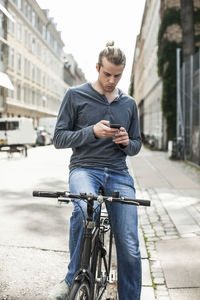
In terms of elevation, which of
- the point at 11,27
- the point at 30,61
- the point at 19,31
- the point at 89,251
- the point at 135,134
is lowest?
the point at 89,251

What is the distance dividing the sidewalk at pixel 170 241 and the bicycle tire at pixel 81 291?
52.9 inches

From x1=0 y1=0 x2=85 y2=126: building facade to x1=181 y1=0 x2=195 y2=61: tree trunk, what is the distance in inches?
1025

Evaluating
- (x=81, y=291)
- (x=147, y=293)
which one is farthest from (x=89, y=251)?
(x=147, y=293)

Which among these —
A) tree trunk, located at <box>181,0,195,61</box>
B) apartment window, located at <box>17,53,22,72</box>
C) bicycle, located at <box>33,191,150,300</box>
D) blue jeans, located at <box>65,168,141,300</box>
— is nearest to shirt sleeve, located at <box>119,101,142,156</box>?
blue jeans, located at <box>65,168,141,300</box>

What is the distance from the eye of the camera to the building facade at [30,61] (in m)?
43.3

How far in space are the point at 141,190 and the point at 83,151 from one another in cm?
670

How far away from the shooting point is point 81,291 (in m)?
2.17

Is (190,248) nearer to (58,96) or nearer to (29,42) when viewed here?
(29,42)

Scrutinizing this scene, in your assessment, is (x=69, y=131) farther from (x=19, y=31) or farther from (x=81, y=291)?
(x=19, y=31)

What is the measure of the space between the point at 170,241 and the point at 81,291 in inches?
124

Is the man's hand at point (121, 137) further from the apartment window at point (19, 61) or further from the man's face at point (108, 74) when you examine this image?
the apartment window at point (19, 61)

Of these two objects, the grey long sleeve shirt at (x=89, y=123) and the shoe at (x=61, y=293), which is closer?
the shoe at (x=61, y=293)

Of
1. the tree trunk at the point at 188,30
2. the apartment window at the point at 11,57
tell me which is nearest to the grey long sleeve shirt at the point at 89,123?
the tree trunk at the point at 188,30

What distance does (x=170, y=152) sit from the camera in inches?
715
